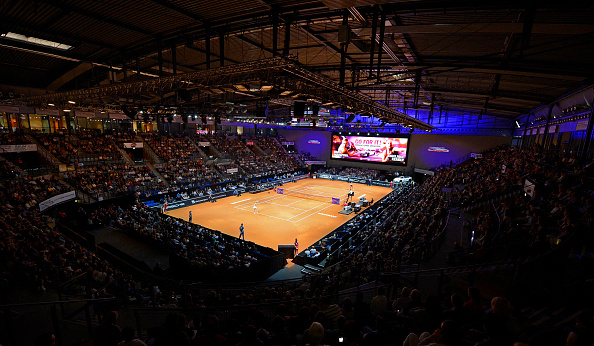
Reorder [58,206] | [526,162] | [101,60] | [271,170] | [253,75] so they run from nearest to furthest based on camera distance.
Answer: [253,75]
[101,60]
[526,162]
[58,206]
[271,170]

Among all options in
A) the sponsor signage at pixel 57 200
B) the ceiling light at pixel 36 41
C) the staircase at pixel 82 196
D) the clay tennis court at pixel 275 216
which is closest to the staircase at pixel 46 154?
the staircase at pixel 82 196

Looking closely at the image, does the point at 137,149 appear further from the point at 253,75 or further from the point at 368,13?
the point at 368,13

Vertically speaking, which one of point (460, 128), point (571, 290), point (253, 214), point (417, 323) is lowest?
point (253, 214)

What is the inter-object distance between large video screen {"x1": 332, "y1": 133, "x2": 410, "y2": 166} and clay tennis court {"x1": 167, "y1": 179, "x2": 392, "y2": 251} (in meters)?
9.37

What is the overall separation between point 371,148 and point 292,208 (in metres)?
22.4

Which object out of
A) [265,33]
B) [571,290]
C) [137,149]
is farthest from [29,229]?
[137,149]

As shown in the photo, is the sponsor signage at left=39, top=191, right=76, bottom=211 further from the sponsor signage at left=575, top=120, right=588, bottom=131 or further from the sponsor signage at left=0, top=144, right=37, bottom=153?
the sponsor signage at left=575, top=120, right=588, bottom=131

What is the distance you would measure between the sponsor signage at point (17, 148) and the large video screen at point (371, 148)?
129 ft

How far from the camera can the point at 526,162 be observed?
53.8ft

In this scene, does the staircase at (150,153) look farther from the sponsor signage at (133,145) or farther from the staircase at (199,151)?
the staircase at (199,151)

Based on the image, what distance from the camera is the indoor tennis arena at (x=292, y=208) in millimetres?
4613

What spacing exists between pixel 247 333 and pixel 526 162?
19499 mm

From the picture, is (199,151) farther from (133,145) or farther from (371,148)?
(371,148)

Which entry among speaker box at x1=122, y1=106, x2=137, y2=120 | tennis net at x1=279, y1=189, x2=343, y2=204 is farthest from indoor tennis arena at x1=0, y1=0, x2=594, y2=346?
tennis net at x1=279, y1=189, x2=343, y2=204
